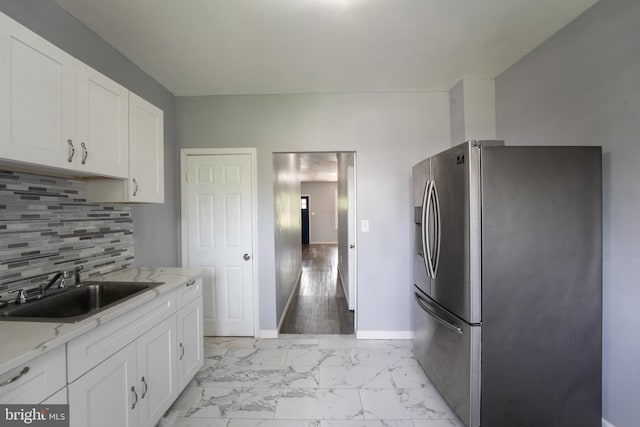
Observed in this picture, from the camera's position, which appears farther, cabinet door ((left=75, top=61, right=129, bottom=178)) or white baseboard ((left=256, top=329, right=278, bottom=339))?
white baseboard ((left=256, top=329, right=278, bottom=339))

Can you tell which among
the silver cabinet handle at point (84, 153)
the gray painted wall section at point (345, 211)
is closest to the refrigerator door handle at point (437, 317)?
the gray painted wall section at point (345, 211)

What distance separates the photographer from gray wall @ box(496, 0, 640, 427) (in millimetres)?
1442

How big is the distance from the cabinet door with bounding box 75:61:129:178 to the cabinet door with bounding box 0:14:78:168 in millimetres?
53

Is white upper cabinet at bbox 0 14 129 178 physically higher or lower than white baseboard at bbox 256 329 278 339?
higher

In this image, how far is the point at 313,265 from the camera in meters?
6.92

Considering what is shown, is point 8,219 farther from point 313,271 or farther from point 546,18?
point 313,271

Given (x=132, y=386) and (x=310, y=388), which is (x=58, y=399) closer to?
(x=132, y=386)

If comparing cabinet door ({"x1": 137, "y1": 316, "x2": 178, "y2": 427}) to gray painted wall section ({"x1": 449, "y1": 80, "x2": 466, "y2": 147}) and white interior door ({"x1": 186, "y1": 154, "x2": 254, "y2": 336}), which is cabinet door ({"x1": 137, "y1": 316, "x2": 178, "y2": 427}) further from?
gray painted wall section ({"x1": 449, "y1": 80, "x2": 466, "y2": 147})

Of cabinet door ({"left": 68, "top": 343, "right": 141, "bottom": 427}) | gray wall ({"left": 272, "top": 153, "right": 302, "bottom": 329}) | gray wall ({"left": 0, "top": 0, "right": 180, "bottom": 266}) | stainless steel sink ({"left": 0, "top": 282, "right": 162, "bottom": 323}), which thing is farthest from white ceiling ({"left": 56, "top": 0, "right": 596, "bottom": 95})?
cabinet door ({"left": 68, "top": 343, "right": 141, "bottom": 427})

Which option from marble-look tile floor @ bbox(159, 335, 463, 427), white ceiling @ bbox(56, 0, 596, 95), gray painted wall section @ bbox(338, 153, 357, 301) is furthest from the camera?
gray painted wall section @ bbox(338, 153, 357, 301)

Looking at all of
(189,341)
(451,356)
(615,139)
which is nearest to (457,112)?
(615,139)

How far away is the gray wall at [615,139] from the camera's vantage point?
144cm

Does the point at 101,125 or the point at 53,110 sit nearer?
the point at 53,110

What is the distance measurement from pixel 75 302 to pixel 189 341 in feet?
2.50
